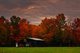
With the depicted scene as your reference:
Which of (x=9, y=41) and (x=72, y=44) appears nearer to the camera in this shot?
(x=9, y=41)

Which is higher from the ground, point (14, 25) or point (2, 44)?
point (14, 25)

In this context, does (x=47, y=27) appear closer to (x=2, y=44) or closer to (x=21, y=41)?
(x=21, y=41)

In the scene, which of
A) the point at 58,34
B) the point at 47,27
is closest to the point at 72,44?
the point at 58,34

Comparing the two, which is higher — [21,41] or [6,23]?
[6,23]

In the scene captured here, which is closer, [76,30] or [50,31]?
[76,30]

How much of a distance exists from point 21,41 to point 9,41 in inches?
228

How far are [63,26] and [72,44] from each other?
1121 cm

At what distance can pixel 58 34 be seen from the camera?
66000 millimetres

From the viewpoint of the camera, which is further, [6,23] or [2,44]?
[6,23]

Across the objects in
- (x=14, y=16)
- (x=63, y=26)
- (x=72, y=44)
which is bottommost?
(x=72, y=44)

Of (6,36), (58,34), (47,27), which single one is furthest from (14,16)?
(58,34)

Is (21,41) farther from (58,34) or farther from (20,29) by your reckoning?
(58,34)

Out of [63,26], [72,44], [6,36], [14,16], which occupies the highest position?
[14,16]

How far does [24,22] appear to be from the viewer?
7106 centimetres
